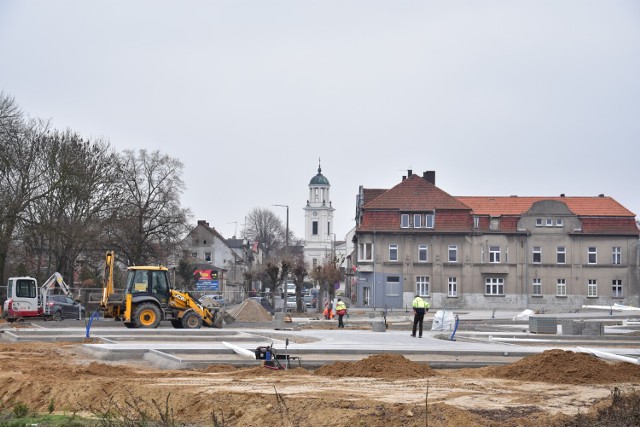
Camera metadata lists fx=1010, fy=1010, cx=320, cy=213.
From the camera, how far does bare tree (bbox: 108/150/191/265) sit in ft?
218

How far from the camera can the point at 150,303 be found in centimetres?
3788

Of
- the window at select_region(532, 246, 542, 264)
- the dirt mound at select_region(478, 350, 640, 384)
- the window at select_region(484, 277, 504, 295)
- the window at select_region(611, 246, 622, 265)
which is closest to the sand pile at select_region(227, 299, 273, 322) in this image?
the dirt mound at select_region(478, 350, 640, 384)

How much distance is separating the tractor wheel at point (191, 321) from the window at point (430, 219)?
38936 millimetres

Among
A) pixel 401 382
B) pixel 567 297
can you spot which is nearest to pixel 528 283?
pixel 567 297

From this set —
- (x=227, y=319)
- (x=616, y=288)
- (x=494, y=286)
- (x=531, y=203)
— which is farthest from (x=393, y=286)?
(x=227, y=319)

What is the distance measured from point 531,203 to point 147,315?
44855 mm

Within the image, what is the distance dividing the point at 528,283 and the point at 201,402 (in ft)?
201

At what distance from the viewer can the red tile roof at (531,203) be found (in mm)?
74875

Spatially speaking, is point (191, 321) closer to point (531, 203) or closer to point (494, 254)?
point (494, 254)

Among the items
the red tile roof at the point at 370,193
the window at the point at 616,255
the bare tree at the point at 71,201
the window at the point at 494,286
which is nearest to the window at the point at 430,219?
the window at the point at 494,286

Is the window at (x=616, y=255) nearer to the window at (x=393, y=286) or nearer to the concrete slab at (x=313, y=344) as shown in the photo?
the window at (x=393, y=286)

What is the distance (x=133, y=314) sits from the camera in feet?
123

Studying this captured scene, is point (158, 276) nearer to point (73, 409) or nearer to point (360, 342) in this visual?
point (360, 342)

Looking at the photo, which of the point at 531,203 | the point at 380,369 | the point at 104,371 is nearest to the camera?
the point at 380,369
